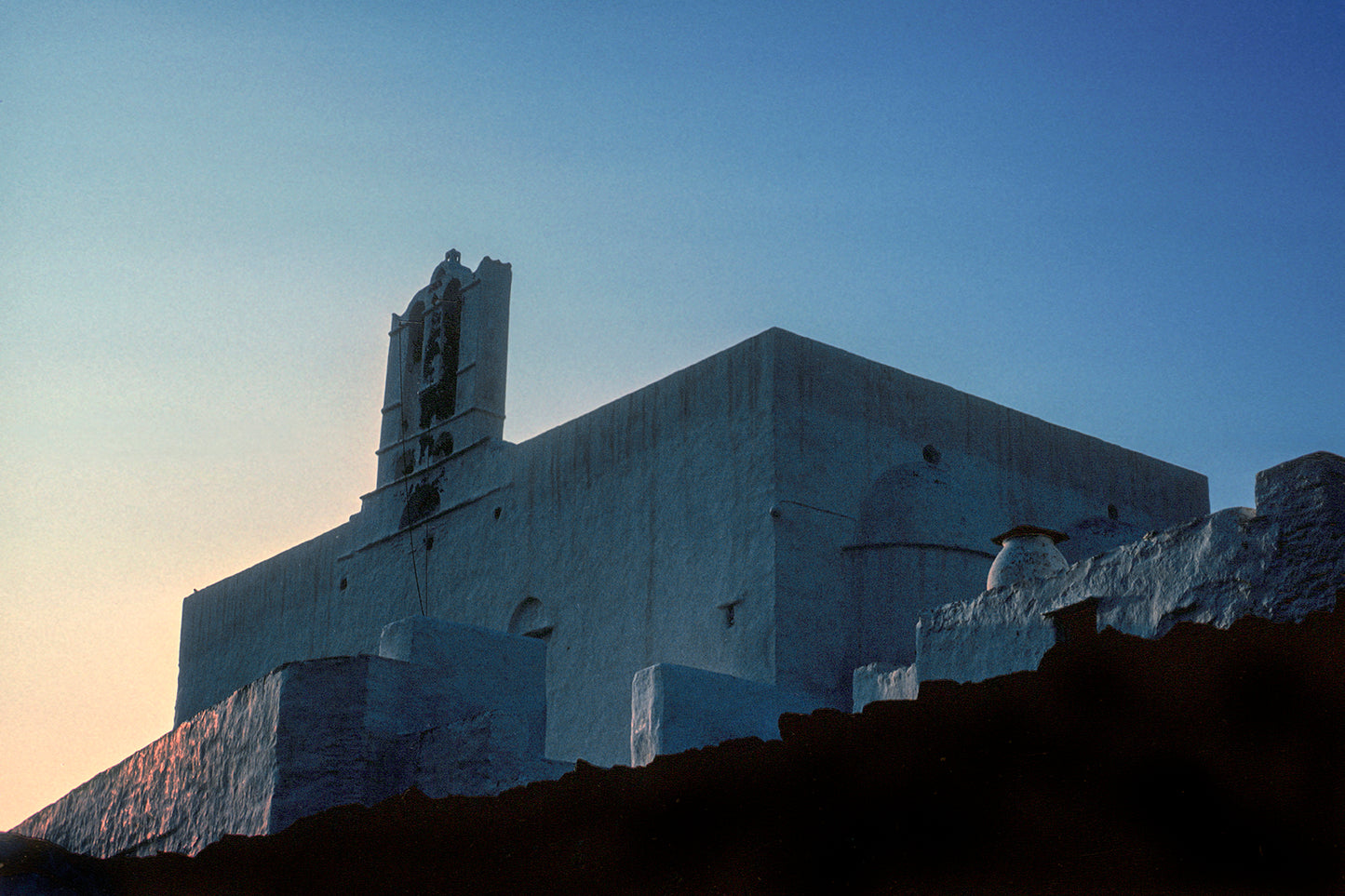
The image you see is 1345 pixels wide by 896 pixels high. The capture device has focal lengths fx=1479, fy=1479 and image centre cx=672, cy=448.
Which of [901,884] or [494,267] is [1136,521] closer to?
[494,267]

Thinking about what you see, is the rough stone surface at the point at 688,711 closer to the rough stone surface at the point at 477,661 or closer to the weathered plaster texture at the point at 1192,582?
the rough stone surface at the point at 477,661

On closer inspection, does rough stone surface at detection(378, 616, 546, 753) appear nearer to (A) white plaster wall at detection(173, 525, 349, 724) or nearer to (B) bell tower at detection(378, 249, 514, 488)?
(B) bell tower at detection(378, 249, 514, 488)

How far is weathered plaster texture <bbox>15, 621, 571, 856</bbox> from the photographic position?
24.8 ft

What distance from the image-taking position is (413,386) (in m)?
16.0

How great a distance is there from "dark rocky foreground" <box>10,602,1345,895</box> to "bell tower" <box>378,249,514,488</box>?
9872mm

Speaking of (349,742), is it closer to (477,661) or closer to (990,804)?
(477,661)

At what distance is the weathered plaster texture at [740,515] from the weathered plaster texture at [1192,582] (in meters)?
3.35

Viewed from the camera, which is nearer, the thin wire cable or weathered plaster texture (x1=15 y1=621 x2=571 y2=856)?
weathered plaster texture (x1=15 y1=621 x2=571 y2=856)

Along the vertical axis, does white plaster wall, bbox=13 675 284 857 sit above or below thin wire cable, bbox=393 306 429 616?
below

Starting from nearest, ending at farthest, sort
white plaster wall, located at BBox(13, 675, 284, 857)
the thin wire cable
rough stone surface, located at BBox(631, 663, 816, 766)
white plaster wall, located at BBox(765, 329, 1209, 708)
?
white plaster wall, located at BBox(13, 675, 284, 857) < rough stone surface, located at BBox(631, 663, 816, 766) < white plaster wall, located at BBox(765, 329, 1209, 708) < the thin wire cable

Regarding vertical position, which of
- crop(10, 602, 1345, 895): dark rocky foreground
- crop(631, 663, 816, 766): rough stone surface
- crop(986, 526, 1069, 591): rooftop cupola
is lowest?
crop(10, 602, 1345, 895): dark rocky foreground

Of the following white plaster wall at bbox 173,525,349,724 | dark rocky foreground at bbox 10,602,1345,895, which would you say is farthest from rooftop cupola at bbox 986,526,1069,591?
white plaster wall at bbox 173,525,349,724

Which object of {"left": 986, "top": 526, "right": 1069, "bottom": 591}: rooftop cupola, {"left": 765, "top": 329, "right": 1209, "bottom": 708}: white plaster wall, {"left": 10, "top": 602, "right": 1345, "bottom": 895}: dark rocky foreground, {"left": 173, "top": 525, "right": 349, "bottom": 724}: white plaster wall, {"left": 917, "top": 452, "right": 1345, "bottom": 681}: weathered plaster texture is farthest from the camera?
{"left": 173, "top": 525, "right": 349, "bottom": 724}: white plaster wall

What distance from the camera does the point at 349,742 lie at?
7.75m
